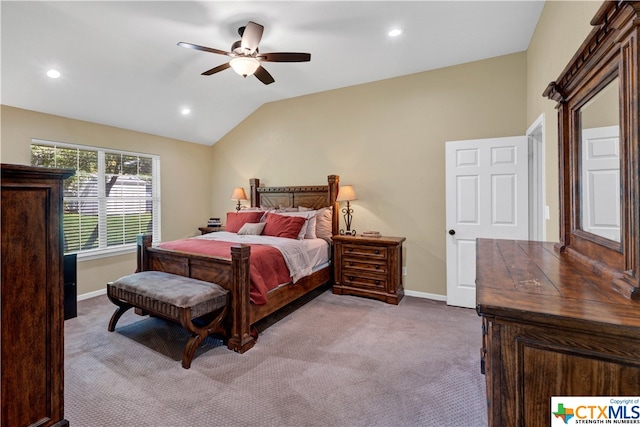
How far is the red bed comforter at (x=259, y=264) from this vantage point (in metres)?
2.76

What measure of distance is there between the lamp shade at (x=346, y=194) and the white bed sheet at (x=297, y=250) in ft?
2.12

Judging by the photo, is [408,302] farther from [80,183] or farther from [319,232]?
[80,183]

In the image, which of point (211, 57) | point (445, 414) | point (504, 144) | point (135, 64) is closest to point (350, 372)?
point (445, 414)

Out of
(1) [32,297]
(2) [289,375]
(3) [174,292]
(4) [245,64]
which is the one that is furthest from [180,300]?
(4) [245,64]

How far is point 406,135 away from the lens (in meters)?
4.02

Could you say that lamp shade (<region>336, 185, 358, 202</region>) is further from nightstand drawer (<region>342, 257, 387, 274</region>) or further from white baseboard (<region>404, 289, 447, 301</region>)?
white baseboard (<region>404, 289, 447, 301</region>)

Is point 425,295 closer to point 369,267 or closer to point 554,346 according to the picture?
point 369,267

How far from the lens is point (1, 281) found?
Result: 3.42 ft

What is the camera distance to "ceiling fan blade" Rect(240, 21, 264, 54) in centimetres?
246

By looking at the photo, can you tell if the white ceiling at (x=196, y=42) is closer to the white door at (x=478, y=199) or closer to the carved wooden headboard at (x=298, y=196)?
the white door at (x=478, y=199)

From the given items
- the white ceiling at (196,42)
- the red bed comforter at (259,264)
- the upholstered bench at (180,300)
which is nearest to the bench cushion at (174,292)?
the upholstered bench at (180,300)

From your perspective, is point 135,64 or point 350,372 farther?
point 135,64

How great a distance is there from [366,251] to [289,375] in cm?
202

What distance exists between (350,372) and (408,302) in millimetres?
1776
